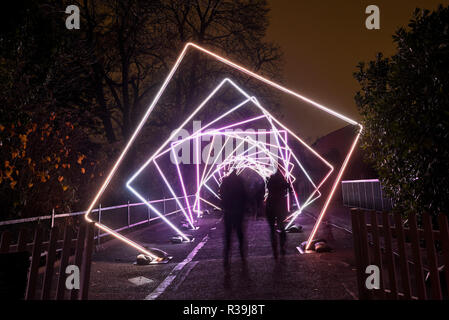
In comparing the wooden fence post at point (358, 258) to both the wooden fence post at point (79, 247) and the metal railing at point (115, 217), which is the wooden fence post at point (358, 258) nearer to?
the wooden fence post at point (79, 247)

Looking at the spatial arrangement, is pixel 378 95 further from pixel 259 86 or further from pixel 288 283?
pixel 259 86

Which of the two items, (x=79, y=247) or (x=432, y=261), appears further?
(x=79, y=247)

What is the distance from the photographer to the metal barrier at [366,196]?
790 inches

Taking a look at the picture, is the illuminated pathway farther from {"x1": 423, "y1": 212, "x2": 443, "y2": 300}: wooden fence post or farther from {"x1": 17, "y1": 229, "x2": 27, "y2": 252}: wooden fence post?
{"x1": 17, "y1": 229, "x2": 27, "y2": 252}: wooden fence post

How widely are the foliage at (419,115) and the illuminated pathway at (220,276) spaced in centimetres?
187

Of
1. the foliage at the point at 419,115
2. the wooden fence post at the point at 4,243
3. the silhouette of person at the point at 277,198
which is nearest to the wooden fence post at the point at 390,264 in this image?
the foliage at the point at 419,115

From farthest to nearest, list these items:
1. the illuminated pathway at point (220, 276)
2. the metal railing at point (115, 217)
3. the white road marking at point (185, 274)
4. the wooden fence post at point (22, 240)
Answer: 1. the metal railing at point (115, 217)
2. the white road marking at point (185, 274)
3. the illuminated pathway at point (220, 276)
4. the wooden fence post at point (22, 240)

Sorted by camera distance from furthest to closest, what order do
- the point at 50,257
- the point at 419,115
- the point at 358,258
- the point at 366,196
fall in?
1. the point at 366,196
2. the point at 419,115
3. the point at 358,258
4. the point at 50,257

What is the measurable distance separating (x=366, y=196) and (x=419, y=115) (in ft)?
60.8

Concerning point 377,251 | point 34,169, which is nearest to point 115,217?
point 34,169

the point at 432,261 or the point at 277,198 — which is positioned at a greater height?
the point at 277,198

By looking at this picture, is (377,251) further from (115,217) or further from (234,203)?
(115,217)

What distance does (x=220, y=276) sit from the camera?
24.8ft
